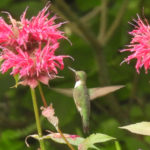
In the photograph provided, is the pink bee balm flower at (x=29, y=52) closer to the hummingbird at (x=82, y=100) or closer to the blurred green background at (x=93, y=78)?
the hummingbird at (x=82, y=100)

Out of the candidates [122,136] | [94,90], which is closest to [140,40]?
[94,90]

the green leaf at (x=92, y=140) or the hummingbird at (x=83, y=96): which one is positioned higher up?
the hummingbird at (x=83, y=96)

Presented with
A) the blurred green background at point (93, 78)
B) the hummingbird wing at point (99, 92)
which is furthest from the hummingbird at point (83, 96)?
the blurred green background at point (93, 78)

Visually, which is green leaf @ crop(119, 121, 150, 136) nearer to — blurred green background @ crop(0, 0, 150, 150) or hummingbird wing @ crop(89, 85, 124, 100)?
hummingbird wing @ crop(89, 85, 124, 100)

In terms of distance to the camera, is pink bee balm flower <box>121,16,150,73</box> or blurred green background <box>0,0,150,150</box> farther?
blurred green background <box>0,0,150,150</box>

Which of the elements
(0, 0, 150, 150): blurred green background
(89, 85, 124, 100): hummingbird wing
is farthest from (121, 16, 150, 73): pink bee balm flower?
(0, 0, 150, 150): blurred green background
